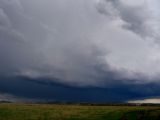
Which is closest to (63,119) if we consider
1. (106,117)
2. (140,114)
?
(106,117)

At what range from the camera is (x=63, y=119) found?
142625mm

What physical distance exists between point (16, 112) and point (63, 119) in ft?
109

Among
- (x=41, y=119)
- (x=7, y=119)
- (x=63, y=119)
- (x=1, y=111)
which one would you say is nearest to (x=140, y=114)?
(x=63, y=119)

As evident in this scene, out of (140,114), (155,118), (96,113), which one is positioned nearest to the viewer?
(155,118)

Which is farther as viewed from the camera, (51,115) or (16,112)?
(16,112)

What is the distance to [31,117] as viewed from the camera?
496 ft

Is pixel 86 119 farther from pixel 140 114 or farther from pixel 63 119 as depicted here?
pixel 140 114

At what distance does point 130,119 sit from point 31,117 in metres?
42.7

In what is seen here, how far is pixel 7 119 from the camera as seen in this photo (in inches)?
5886

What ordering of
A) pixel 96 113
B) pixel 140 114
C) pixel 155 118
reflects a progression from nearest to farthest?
pixel 155 118 < pixel 140 114 < pixel 96 113

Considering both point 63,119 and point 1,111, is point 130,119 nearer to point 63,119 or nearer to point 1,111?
point 63,119

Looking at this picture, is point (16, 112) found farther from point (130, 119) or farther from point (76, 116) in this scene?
point (130, 119)

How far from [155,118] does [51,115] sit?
46.1 meters

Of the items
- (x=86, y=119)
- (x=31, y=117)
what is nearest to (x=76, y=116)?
(x=86, y=119)
